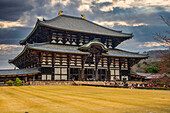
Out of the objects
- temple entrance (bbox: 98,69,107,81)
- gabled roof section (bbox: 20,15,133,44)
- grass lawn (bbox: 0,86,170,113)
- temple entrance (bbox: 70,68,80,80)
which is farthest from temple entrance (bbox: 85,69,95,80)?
grass lawn (bbox: 0,86,170,113)

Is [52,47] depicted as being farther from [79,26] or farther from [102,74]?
[102,74]

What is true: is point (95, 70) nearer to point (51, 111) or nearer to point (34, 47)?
point (34, 47)

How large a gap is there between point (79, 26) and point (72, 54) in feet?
41.8

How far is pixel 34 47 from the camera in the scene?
45250 mm

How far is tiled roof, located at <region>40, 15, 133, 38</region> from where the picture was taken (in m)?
56.0

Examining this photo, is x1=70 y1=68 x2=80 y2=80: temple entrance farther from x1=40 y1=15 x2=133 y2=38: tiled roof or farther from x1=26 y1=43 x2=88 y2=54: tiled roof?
x1=40 y1=15 x2=133 y2=38: tiled roof

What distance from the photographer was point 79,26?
60.0 meters

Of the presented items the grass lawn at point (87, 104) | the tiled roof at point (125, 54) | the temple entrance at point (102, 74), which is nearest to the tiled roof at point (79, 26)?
the tiled roof at point (125, 54)

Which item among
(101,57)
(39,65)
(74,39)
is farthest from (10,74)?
(101,57)

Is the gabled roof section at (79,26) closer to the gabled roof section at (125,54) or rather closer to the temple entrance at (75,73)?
the gabled roof section at (125,54)

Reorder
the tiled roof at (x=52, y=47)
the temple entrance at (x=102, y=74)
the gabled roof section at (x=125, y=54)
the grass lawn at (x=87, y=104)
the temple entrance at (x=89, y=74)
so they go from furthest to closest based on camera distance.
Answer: the temple entrance at (x=102, y=74)
the gabled roof section at (x=125, y=54)
the temple entrance at (x=89, y=74)
the tiled roof at (x=52, y=47)
the grass lawn at (x=87, y=104)

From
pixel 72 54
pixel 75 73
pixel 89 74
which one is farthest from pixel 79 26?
pixel 75 73

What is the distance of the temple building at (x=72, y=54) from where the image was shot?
48000 mm

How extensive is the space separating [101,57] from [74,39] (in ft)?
31.4
